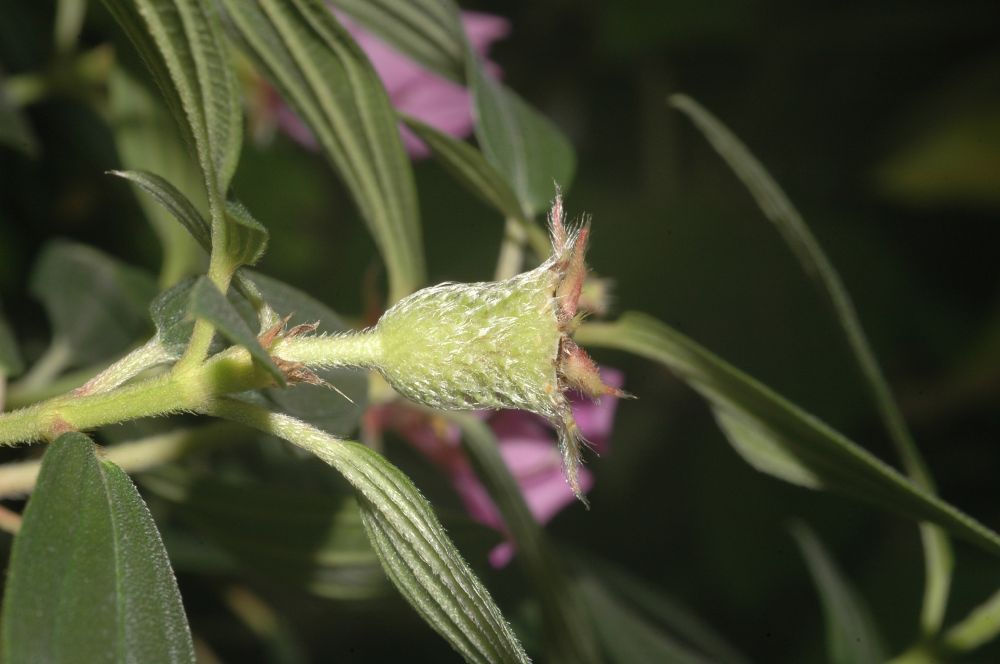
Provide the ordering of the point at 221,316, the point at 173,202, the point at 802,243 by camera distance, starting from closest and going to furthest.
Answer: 1. the point at 221,316
2. the point at 173,202
3. the point at 802,243

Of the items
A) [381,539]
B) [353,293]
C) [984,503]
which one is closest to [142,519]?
[381,539]

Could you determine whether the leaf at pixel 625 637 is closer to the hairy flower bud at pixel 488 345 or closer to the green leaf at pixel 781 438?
the green leaf at pixel 781 438

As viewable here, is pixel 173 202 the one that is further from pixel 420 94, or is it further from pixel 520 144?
pixel 420 94

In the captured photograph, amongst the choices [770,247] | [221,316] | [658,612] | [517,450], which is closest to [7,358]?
[221,316]

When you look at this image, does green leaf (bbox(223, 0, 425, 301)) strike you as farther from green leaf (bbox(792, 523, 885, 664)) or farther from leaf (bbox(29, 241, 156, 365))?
green leaf (bbox(792, 523, 885, 664))

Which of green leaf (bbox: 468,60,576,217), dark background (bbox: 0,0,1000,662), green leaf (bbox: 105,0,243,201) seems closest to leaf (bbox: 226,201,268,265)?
green leaf (bbox: 105,0,243,201)

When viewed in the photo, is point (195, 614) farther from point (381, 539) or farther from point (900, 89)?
point (900, 89)
